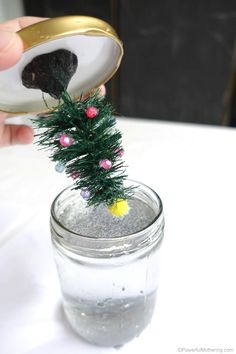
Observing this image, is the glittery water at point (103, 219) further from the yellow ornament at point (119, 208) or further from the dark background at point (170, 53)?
the dark background at point (170, 53)

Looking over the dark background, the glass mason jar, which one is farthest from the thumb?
the dark background


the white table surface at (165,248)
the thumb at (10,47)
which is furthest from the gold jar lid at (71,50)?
the white table surface at (165,248)

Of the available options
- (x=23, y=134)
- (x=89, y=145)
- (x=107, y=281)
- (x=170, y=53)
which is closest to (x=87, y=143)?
(x=89, y=145)

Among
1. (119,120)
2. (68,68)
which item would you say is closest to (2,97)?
(68,68)

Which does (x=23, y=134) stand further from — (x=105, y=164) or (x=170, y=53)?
(x=170, y=53)

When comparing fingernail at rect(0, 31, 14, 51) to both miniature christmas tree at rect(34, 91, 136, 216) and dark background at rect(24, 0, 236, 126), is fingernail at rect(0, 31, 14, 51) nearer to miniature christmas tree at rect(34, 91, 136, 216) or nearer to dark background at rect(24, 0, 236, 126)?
miniature christmas tree at rect(34, 91, 136, 216)

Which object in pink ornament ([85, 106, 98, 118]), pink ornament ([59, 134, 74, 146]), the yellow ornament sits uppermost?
pink ornament ([85, 106, 98, 118])
